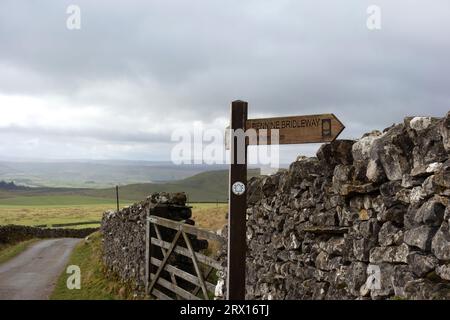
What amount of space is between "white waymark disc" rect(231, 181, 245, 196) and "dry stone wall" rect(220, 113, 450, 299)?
132 centimetres

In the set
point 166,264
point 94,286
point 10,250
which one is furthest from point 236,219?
point 10,250

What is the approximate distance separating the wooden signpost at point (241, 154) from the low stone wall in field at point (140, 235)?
7.68 meters

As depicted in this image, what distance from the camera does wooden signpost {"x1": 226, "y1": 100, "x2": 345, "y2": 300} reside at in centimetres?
596

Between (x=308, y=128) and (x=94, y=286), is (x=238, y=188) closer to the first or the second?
(x=308, y=128)

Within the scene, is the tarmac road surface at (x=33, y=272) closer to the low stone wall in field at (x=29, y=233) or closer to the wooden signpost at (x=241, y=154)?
the low stone wall in field at (x=29, y=233)

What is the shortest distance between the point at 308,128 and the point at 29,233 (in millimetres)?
39301

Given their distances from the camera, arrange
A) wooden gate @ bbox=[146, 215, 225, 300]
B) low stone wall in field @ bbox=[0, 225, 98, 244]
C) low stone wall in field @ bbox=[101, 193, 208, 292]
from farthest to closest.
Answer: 1. low stone wall in field @ bbox=[0, 225, 98, 244]
2. low stone wall in field @ bbox=[101, 193, 208, 292]
3. wooden gate @ bbox=[146, 215, 225, 300]

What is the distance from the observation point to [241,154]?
6.05 m

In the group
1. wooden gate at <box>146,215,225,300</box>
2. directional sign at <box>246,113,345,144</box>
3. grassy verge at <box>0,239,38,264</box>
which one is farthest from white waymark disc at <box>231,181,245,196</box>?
grassy verge at <box>0,239,38,264</box>

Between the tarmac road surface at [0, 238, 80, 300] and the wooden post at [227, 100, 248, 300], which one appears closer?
the wooden post at [227, 100, 248, 300]

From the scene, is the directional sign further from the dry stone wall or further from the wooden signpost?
the dry stone wall

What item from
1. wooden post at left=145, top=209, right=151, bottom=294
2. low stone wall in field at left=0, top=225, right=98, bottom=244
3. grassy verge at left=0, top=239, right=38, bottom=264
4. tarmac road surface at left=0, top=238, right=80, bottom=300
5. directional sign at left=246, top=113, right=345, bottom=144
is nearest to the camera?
directional sign at left=246, top=113, right=345, bottom=144
